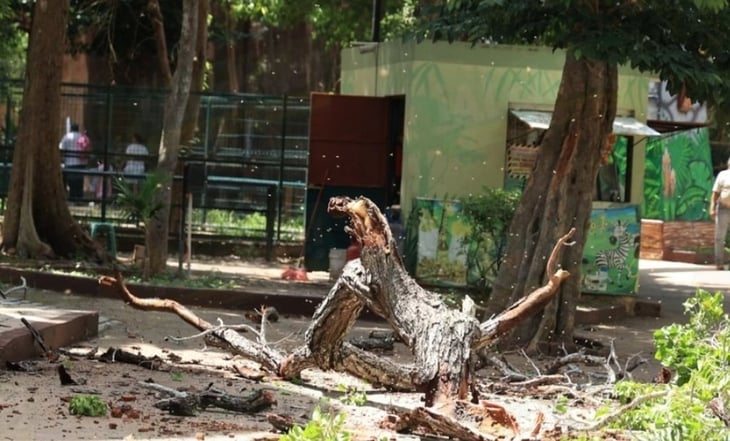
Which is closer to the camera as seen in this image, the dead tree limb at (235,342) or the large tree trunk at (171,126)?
the dead tree limb at (235,342)

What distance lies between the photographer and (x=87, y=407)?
27.1ft

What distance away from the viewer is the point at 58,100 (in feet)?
60.1

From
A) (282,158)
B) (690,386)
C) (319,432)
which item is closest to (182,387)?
(690,386)

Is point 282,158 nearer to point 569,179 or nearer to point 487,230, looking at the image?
point 487,230

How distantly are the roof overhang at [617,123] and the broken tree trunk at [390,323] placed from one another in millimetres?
7122

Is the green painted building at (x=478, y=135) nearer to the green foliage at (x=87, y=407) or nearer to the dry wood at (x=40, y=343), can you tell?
the dry wood at (x=40, y=343)

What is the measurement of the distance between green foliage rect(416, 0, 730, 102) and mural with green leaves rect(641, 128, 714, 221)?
1524 cm

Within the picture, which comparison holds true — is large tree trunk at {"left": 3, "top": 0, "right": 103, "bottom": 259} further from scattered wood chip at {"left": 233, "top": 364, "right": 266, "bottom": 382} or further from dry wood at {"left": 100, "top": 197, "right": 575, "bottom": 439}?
dry wood at {"left": 100, "top": 197, "right": 575, "bottom": 439}

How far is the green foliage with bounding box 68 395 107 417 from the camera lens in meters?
8.24

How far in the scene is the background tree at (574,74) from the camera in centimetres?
1245

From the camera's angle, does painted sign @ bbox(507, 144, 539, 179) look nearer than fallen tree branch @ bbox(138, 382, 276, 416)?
No

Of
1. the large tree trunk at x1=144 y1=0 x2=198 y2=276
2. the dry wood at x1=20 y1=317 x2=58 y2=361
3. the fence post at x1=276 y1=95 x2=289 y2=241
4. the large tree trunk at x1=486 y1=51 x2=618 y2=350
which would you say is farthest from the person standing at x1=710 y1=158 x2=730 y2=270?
the dry wood at x1=20 y1=317 x2=58 y2=361

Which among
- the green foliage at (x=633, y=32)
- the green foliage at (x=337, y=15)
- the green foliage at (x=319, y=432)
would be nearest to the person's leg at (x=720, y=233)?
the green foliage at (x=337, y=15)

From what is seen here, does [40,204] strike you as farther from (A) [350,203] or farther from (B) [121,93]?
(A) [350,203]
